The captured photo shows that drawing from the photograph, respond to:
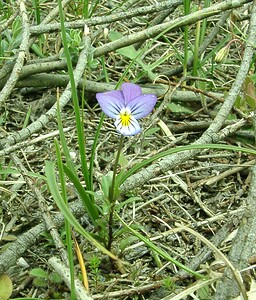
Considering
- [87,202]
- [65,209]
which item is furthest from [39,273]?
[65,209]

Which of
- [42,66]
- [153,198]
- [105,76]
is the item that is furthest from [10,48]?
[153,198]

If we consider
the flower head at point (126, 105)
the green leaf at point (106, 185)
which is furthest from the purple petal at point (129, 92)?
the green leaf at point (106, 185)

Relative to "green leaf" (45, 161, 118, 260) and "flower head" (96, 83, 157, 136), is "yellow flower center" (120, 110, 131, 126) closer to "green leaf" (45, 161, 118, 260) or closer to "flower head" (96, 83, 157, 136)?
"flower head" (96, 83, 157, 136)

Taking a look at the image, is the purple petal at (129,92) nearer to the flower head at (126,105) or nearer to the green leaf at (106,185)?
the flower head at (126,105)

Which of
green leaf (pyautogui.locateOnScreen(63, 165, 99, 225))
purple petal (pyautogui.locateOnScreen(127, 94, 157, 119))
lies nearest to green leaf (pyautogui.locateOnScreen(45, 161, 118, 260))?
green leaf (pyautogui.locateOnScreen(63, 165, 99, 225))

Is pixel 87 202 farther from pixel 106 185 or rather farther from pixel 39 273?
pixel 39 273

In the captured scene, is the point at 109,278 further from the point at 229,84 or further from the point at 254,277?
the point at 229,84
